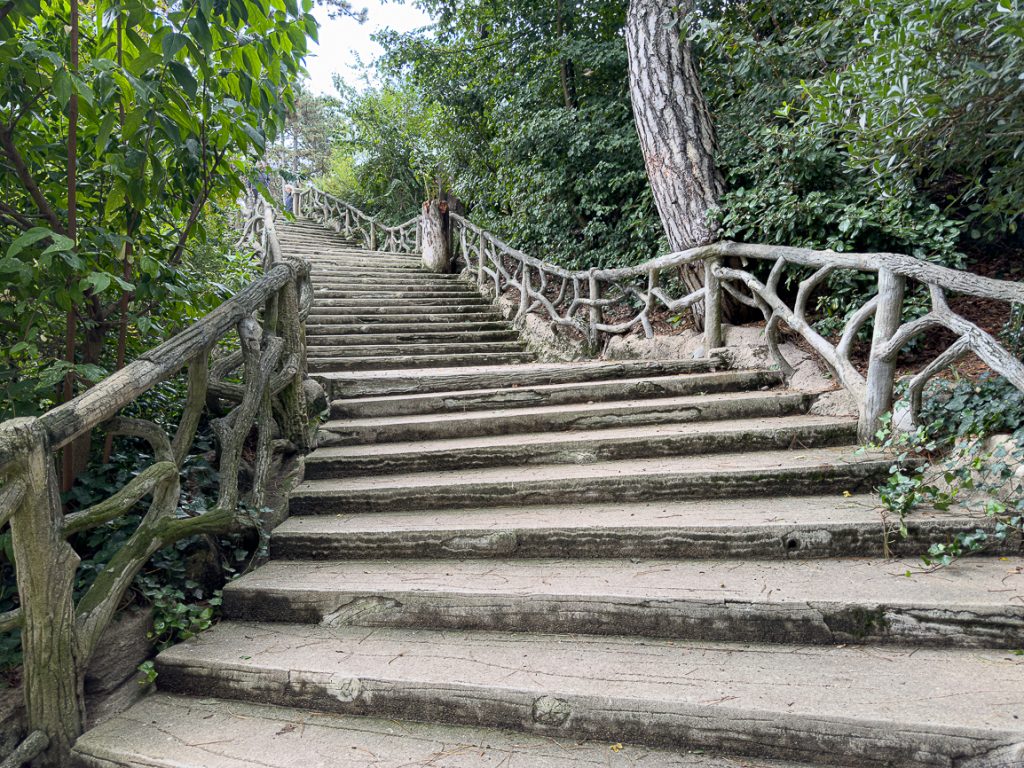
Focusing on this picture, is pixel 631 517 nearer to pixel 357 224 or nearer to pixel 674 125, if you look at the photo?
pixel 674 125

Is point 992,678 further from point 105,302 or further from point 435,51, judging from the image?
point 435,51

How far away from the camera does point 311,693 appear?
197 centimetres

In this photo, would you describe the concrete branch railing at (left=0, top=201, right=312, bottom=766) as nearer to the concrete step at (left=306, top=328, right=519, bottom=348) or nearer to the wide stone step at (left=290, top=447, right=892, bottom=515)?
the wide stone step at (left=290, top=447, right=892, bottom=515)

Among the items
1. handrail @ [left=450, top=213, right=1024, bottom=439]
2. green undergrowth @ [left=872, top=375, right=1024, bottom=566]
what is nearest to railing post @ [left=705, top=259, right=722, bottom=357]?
handrail @ [left=450, top=213, right=1024, bottom=439]

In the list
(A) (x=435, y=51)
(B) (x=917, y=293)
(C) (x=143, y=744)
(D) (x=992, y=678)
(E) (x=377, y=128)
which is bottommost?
(C) (x=143, y=744)

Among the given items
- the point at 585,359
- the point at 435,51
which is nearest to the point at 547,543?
the point at 585,359

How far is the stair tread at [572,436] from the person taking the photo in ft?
10.4

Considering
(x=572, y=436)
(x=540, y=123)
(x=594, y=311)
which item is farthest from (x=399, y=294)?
(x=572, y=436)

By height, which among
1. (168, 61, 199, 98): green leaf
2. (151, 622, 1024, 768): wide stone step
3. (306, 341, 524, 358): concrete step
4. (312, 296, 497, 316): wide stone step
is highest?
(168, 61, 199, 98): green leaf

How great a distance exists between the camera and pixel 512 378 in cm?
438

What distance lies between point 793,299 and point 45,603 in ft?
16.1

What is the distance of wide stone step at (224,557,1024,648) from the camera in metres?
1.88

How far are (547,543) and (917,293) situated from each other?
294 cm

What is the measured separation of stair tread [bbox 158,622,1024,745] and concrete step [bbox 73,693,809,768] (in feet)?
0.31
